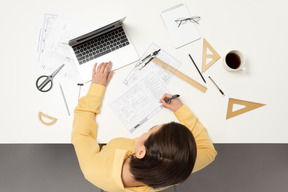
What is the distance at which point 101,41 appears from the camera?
841mm

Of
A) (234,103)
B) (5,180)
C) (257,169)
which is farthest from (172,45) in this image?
(5,180)

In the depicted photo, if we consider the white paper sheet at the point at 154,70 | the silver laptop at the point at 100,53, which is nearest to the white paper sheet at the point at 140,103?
the white paper sheet at the point at 154,70

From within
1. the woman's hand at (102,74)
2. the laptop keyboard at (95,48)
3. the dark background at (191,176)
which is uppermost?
the laptop keyboard at (95,48)

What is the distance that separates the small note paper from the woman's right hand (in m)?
0.25

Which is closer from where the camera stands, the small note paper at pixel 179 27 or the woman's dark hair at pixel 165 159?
the woman's dark hair at pixel 165 159

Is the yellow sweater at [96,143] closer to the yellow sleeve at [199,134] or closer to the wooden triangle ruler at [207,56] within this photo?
the yellow sleeve at [199,134]

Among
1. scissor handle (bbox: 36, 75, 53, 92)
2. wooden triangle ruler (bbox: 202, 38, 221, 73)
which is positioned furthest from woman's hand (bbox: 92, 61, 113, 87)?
wooden triangle ruler (bbox: 202, 38, 221, 73)

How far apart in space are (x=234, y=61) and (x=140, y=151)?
588mm

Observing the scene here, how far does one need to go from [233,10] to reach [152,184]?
85 cm

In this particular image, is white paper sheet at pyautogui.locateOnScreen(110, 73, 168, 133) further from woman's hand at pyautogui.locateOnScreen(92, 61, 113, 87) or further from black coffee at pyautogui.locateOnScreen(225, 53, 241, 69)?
black coffee at pyautogui.locateOnScreen(225, 53, 241, 69)

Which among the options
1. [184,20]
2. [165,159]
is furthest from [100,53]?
[165,159]

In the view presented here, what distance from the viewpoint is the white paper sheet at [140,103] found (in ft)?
2.67

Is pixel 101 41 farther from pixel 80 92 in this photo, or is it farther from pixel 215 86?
pixel 215 86

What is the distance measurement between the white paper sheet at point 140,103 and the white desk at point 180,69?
3cm
